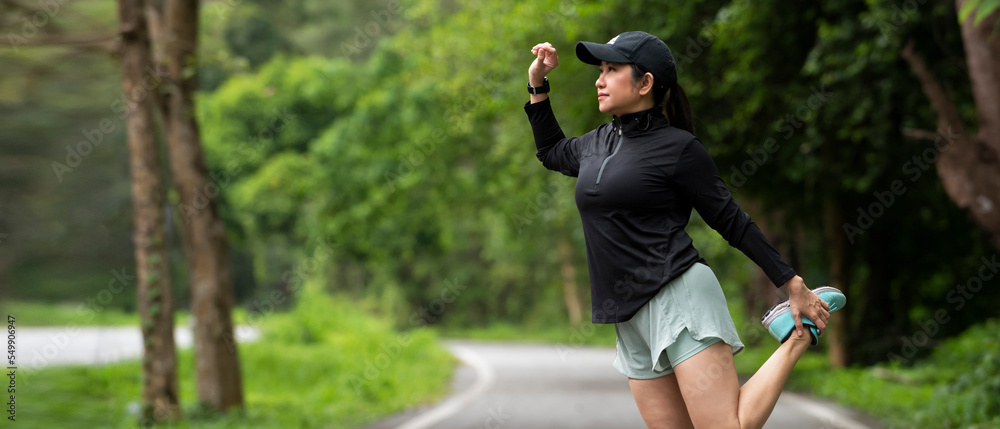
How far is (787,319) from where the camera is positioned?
2.83 m

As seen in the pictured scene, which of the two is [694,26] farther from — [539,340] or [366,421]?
[539,340]

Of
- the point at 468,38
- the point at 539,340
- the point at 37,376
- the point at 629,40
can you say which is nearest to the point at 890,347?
the point at 468,38

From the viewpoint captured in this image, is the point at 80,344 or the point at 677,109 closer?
the point at 677,109

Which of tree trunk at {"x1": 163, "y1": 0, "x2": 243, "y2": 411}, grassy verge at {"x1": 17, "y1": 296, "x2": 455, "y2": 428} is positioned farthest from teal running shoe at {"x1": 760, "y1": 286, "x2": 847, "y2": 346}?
tree trunk at {"x1": 163, "y1": 0, "x2": 243, "y2": 411}

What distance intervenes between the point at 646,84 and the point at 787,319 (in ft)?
2.63

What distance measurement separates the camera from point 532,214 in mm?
19656

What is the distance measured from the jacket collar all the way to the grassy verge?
5671mm

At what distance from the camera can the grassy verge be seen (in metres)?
8.35

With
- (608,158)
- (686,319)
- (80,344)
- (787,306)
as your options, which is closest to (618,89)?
(608,158)

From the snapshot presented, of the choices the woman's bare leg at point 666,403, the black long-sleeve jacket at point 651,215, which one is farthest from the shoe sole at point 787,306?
the woman's bare leg at point 666,403

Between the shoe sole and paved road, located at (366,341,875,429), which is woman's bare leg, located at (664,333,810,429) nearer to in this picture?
the shoe sole

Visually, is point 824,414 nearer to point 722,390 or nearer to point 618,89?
point 722,390

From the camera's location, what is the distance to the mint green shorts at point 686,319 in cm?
278

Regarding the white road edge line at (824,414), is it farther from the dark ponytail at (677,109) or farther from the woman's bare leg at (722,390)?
the dark ponytail at (677,109)
